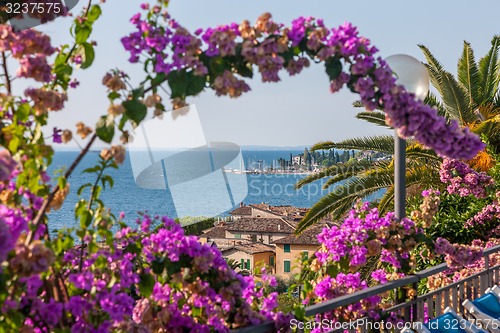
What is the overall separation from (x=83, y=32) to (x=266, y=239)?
55.8 meters

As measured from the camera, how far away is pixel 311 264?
155 inches

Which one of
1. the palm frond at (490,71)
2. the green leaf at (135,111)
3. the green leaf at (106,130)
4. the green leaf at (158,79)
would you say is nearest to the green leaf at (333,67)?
the green leaf at (158,79)

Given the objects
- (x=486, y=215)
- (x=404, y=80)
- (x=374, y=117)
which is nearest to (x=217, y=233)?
(x=374, y=117)

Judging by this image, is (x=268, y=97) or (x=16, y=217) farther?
(x=268, y=97)

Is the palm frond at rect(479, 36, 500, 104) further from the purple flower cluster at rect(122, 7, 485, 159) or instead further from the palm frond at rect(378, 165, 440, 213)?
the purple flower cluster at rect(122, 7, 485, 159)

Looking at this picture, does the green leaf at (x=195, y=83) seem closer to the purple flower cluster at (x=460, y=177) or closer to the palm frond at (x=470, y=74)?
the purple flower cluster at (x=460, y=177)

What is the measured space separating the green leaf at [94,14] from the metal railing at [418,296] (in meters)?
1.34

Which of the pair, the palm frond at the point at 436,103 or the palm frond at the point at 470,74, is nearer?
the palm frond at the point at 436,103

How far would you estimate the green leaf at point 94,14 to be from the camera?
2414 millimetres

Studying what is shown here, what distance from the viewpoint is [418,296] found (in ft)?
13.1

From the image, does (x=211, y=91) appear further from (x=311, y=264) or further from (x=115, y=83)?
(x=311, y=264)

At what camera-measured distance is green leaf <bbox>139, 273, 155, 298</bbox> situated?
261 centimetres

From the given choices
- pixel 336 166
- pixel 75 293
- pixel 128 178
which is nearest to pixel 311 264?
pixel 75 293

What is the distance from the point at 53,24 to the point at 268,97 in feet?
236
